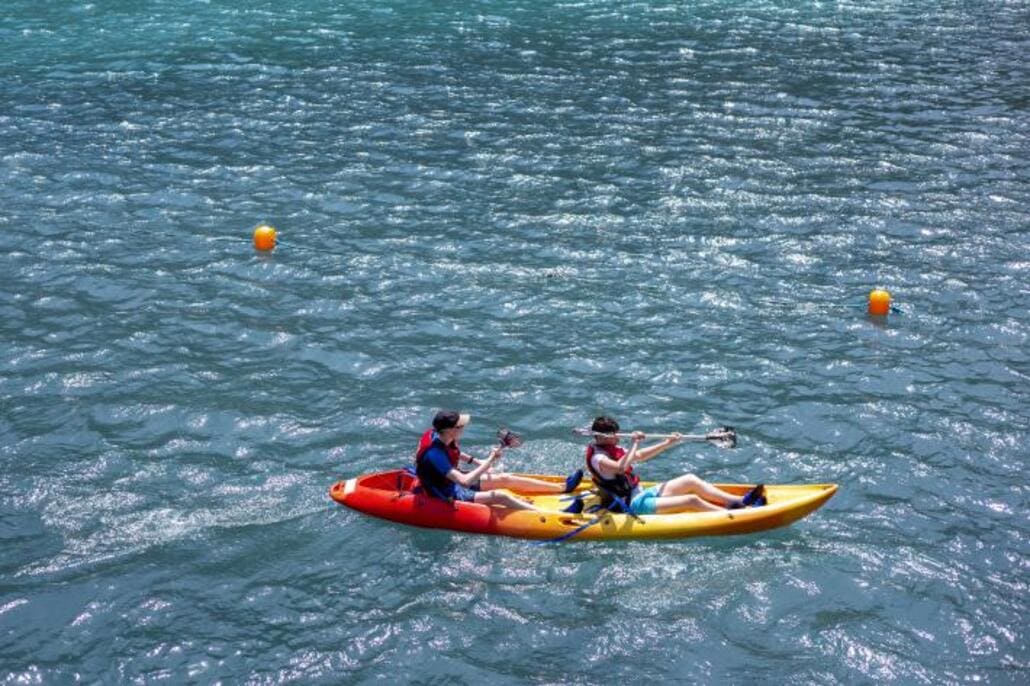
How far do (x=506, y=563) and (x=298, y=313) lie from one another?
18.9ft

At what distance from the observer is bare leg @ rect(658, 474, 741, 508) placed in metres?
12.3

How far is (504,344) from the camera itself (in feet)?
50.9

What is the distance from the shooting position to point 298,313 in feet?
53.2

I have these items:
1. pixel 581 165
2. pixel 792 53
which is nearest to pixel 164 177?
pixel 581 165

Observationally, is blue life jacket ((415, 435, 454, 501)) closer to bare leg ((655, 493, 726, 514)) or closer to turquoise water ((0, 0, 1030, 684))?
turquoise water ((0, 0, 1030, 684))

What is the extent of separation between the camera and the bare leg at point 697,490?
1226 centimetres

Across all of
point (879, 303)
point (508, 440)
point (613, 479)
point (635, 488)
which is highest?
point (879, 303)

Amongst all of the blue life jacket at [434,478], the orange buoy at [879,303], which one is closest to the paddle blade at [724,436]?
the blue life jacket at [434,478]

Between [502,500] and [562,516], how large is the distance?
2.18ft

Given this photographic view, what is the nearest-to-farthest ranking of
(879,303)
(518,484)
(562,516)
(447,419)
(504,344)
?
(562,516)
(447,419)
(518,484)
(504,344)
(879,303)

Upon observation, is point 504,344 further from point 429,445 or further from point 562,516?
point 562,516

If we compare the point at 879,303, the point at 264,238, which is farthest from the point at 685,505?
the point at 264,238

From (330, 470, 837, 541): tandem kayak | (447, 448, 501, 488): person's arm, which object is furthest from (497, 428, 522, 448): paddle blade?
(330, 470, 837, 541): tandem kayak

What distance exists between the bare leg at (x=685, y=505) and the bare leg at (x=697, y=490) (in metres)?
0.07
